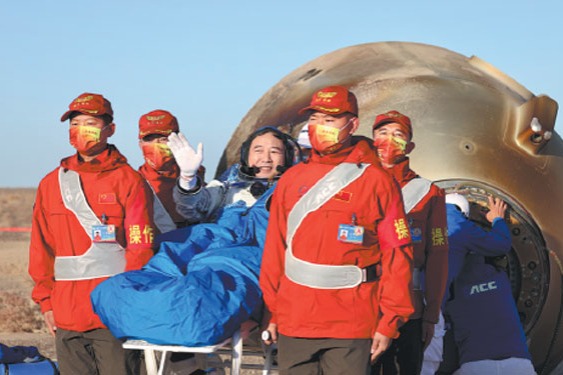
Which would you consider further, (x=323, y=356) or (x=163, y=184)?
(x=163, y=184)

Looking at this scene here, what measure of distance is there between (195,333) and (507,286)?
2998 millimetres

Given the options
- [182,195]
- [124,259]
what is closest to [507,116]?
[182,195]

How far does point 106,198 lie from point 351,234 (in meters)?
1.34

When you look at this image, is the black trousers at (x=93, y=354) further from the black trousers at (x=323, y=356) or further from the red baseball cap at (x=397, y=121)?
the red baseball cap at (x=397, y=121)

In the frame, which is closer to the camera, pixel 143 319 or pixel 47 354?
pixel 143 319

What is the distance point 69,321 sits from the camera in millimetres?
5031

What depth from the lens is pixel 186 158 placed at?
17.9 feet

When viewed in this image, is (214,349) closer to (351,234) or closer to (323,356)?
(323,356)

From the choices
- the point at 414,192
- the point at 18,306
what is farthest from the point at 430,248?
the point at 18,306

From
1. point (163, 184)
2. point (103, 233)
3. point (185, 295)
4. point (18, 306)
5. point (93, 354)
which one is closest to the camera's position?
point (185, 295)

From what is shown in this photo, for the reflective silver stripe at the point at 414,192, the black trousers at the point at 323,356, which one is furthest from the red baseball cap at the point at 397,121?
the black trousers at the point at 323,356

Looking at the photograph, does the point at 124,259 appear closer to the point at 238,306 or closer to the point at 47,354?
the point at 238,306

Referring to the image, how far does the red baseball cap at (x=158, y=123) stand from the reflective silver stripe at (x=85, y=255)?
2.84 feet

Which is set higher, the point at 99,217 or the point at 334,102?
the point at 334,102
